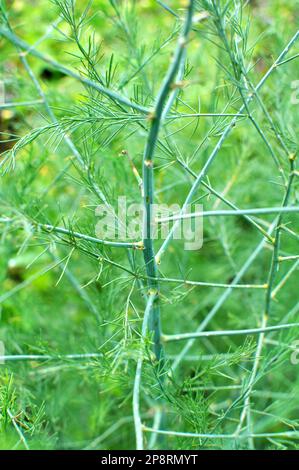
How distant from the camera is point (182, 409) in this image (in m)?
0.70

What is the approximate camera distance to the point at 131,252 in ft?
2.40

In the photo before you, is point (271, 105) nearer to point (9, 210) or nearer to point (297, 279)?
point (297, 279)

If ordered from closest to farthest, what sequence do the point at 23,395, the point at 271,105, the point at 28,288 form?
the point at 23,395 < the point at 271,105 < the point at 28,288

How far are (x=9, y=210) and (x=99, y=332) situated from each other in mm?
368

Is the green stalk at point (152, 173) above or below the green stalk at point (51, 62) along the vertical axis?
below

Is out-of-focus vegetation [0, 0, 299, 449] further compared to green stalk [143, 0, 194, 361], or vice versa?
out-of-focus vegetation [0, 0, 299, 449]

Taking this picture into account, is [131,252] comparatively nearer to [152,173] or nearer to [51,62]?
[152,173]

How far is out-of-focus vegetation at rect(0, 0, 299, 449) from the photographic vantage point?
0.66 m

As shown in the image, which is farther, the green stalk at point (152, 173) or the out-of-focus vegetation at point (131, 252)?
the out-of-focus vegetation at point (131, 252)

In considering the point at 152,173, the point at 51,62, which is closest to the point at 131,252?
the point at 152,173

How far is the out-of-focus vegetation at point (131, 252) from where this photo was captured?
26.1 inches

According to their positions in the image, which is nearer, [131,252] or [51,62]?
[51,62]

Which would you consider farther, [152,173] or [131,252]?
[131,252]
